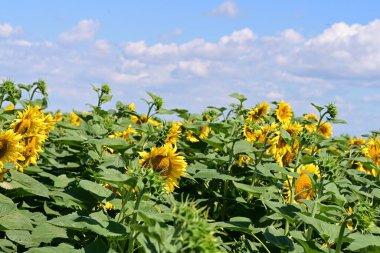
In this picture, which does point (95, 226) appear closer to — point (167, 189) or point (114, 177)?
point (114, 177)

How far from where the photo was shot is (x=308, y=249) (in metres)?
3.30

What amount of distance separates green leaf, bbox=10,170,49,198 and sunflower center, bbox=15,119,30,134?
369 millimetres

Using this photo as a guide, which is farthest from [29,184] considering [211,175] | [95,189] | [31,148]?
[211,175]

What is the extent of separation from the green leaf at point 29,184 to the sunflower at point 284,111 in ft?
9.95

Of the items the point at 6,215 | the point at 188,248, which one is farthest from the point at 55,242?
the point at 188,248

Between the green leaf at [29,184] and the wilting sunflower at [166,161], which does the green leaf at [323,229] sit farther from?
the green leaf at [29,184]

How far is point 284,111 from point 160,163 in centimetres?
293

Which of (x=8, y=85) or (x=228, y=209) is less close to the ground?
(x=8, y=85)

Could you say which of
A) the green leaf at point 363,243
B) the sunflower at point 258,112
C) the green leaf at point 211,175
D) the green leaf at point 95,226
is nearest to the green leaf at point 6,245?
the green leaf at point 95,226

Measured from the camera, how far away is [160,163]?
154 inches

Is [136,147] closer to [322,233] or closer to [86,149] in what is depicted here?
[86,149]

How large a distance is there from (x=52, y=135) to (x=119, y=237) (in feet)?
10.8

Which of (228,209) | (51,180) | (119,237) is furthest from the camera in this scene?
(228,209)

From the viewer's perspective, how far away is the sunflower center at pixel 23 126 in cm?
445
